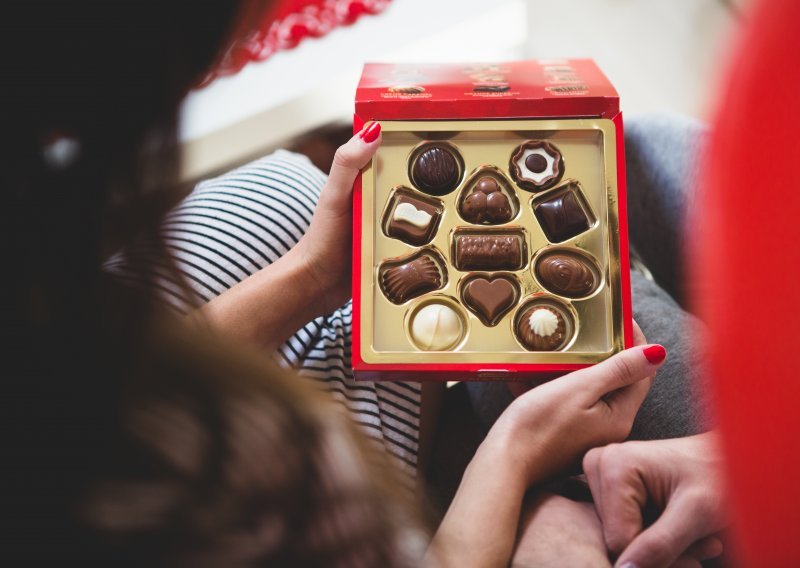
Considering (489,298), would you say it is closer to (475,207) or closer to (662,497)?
(475,207)

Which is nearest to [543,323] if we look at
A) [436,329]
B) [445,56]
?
[436,329]

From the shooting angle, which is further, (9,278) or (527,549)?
(527,549)

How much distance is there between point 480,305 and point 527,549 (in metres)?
0.24

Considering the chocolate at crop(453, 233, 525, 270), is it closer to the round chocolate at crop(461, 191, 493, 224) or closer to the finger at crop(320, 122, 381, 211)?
the round chocolate at crop(461, 191, 493, 224)

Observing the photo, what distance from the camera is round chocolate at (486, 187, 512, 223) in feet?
2.40

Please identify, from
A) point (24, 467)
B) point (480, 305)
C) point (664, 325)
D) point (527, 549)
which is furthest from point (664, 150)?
point (24, 467)

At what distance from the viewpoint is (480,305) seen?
0.71 metres

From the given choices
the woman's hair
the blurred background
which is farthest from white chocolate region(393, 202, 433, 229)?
the blurred background

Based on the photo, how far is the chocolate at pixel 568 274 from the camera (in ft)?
2.31

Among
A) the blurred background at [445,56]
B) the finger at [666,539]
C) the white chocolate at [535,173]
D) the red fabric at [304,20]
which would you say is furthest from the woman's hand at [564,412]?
the red fabric at [304,20]

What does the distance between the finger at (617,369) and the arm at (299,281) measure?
0.28 m

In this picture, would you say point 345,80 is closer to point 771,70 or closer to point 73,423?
point 771,70

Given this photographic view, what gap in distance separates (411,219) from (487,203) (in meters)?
0.08

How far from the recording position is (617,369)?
0.64m
